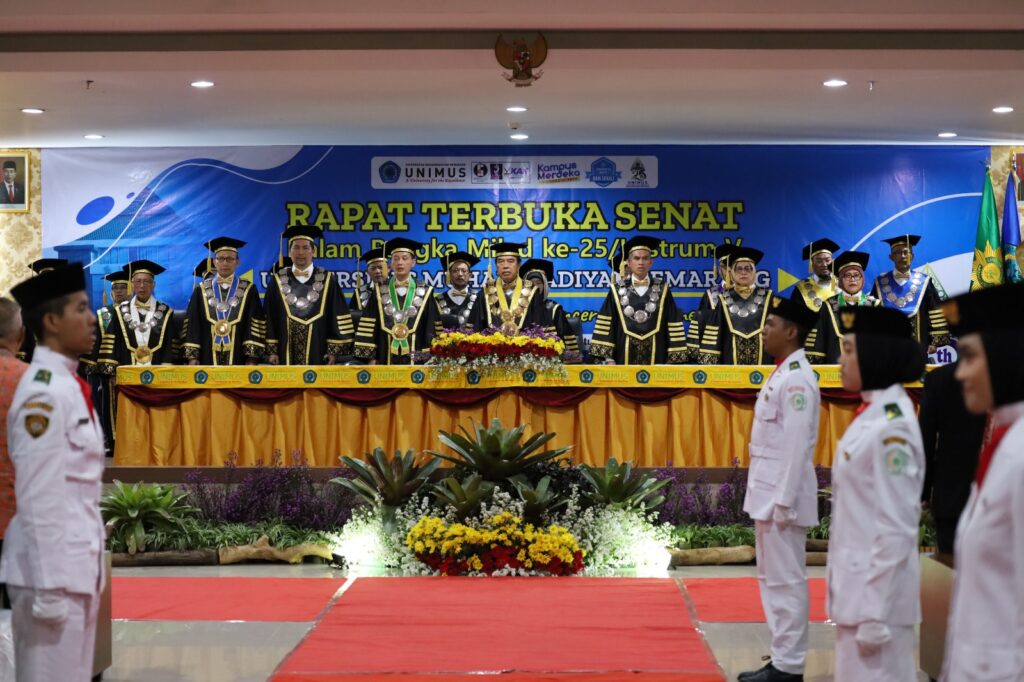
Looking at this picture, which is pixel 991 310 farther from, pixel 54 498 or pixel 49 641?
pixel 49 641

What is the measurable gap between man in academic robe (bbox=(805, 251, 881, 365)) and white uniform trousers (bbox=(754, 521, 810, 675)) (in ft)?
22.7

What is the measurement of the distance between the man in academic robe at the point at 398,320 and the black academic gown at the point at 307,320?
10.7 inches

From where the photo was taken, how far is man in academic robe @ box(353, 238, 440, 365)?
480 inches

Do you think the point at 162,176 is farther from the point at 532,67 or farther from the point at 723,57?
the point at 723,57

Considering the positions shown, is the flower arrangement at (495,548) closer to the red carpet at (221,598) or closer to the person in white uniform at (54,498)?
the red carpet at (221,598)

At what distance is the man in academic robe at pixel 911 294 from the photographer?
12828mm

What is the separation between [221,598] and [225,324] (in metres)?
6.02

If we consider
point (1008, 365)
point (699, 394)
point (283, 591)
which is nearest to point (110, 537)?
point (283, 591)

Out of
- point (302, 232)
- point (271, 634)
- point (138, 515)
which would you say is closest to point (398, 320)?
point (302, 232)

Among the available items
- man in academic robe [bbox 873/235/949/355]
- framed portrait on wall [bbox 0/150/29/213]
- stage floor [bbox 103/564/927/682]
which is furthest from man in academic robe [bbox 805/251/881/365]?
framed portrait on wall [bbox 0/150/29/213]

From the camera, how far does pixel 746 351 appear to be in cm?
1246

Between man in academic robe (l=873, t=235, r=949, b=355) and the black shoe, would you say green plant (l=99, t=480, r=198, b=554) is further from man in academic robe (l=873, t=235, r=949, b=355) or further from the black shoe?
man in academic robe (l=873, t=235, r=949, b=355)

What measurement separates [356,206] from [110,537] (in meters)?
7.26

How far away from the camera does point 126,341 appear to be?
519 inches
